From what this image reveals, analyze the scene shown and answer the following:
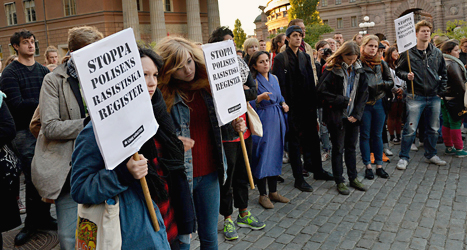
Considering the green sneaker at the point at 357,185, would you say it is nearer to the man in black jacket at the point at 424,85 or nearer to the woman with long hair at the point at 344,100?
the woman with long hair at the point at 344,100

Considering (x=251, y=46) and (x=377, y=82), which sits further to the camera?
(x=251, y=46)

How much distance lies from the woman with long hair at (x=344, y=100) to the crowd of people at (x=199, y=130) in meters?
0.02

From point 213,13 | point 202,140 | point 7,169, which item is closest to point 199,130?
point 202,140

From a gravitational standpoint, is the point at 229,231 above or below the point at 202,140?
below

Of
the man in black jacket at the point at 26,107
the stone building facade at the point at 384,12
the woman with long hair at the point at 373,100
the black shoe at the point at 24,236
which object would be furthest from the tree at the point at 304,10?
the black shoe at the point at 24,236

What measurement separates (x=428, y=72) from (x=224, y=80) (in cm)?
529

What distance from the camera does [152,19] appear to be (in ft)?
122

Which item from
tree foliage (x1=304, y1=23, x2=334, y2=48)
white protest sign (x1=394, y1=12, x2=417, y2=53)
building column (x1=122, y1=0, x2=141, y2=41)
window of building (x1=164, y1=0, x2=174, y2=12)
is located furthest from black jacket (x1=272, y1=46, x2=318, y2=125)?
tree foliage (x1=304, y1=23, x2=334, y2=48)

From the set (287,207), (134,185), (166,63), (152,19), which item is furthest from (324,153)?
(152,19)

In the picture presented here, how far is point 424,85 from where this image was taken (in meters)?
6.95

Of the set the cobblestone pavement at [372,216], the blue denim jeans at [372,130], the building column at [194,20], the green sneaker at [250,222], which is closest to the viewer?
the cobblestone pavement at [372,216]

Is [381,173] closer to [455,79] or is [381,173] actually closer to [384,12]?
[455,79]

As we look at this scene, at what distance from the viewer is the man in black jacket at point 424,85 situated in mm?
6980

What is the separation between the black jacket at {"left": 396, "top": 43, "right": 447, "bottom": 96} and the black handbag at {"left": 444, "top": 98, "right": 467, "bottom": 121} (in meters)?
0.68
